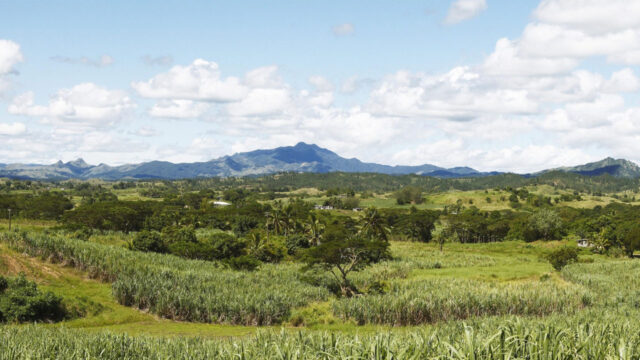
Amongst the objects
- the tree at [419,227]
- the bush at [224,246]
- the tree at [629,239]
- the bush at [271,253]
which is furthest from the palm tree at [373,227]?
the tree at [629,239]

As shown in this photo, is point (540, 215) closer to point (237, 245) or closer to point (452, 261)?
point (452, 261)

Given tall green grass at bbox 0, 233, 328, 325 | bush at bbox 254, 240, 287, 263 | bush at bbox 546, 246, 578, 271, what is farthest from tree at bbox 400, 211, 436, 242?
tall green grass at bbox 0, 233, 328, 325

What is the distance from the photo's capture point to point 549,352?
35.8 ft

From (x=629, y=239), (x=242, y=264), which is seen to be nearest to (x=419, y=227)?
(x=629, y=239)

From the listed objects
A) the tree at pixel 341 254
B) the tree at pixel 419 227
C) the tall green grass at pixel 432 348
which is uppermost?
the tall green grass at pixel 432 348

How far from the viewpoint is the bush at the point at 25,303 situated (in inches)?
1287

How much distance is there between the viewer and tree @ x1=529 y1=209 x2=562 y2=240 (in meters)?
123

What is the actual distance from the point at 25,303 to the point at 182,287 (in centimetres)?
1203

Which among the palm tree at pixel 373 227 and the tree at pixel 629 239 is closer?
the tree at pixel 629 239

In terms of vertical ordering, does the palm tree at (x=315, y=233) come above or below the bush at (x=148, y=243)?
below

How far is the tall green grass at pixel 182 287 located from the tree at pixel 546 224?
9466cm

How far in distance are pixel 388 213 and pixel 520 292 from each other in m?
123

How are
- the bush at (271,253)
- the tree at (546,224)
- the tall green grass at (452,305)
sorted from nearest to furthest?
the tall green grass at (452,305) → the bush at (271,253) → the tree at (546,224)

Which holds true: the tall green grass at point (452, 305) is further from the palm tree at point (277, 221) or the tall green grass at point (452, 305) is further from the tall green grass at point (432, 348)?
the palm tree at point (277, 221)
